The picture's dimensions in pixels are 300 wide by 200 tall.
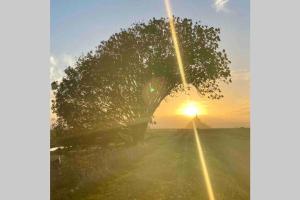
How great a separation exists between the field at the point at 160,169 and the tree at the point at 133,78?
1.54 metres

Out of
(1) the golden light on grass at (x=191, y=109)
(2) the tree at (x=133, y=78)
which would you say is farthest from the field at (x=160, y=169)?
(2) the tree at (x=133, y=78)

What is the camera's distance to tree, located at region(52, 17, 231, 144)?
2106 cm

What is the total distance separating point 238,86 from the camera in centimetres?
2033

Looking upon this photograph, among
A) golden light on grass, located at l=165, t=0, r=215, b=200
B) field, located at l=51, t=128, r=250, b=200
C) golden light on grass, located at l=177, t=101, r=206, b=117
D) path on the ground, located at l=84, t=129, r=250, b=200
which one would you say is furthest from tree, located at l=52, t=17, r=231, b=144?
path on the ground, located at l=84, t=129, r=250, b=200

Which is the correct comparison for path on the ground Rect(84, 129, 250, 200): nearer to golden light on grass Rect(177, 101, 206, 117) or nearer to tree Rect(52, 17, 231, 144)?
golden light on grass Rect(177, 101, 206, 117)

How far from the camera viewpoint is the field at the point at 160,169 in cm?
1861

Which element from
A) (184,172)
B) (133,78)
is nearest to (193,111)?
(184,172)

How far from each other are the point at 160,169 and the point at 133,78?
13.5 feet

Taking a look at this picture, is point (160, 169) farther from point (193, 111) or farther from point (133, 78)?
point (133, 78)

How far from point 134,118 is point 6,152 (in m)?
5.62

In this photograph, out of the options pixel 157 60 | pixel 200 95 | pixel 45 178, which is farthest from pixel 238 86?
pixel 45 178

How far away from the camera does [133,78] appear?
70.7 ft

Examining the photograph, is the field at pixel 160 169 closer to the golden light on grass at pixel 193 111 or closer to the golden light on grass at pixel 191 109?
the golden light on grass at pixel 193 111

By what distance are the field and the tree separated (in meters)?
1.54
